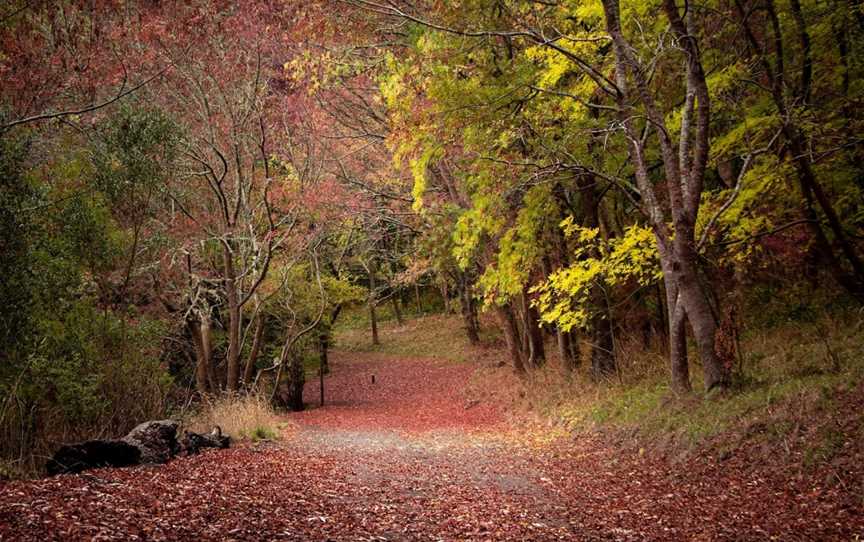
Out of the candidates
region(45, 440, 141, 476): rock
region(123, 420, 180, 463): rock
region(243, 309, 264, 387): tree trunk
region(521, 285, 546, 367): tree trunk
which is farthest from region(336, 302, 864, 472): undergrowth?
region(243, 309, 264, 387): tree trunk

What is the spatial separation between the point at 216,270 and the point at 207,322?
2.52 metres

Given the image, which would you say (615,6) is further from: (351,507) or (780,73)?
(351,507)

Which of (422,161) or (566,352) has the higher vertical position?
(422,161)

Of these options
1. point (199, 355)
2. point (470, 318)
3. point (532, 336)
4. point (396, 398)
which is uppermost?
point (470, 318)

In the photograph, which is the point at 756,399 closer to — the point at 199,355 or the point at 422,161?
the point at 422,161

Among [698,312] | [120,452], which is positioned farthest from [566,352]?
[120,452]

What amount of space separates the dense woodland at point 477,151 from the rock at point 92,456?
57 cm

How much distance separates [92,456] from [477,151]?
8155 mm

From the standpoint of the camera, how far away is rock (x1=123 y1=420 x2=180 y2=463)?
763 cm

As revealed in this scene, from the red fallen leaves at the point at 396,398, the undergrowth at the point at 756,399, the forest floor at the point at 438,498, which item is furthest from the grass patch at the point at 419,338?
the forest floor at the point at 438,498

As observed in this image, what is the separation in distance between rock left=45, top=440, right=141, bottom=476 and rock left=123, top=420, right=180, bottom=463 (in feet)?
0.46

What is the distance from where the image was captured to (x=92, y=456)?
6992mm

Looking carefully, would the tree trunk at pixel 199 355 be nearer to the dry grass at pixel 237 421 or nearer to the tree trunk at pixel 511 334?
the dry grass at pixel 237 421

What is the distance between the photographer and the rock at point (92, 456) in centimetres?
681
